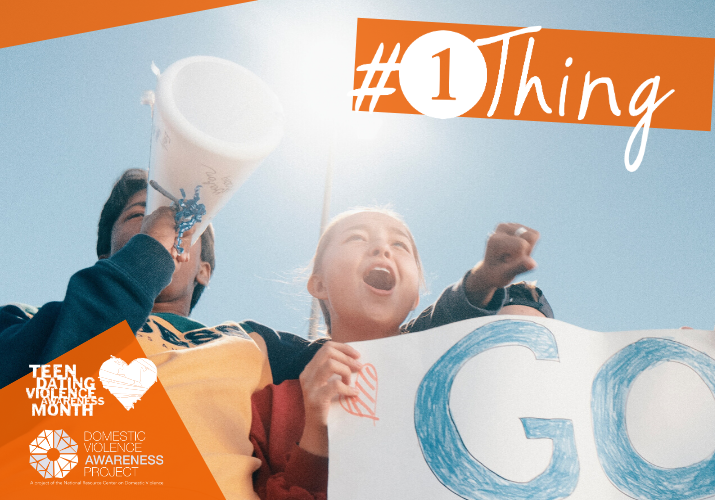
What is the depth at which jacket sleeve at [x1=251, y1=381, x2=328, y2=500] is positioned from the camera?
1.04m

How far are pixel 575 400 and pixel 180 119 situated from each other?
911 millimetres

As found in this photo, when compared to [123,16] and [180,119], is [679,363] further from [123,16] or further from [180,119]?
[123,16]

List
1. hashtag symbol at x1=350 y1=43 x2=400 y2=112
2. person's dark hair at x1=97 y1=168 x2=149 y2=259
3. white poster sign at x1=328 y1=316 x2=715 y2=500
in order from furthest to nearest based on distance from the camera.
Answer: hashtag symbol at x1=350 y1=43 x2=400 y2=112 < person's dark hair at x1=97 y1=168 x2=149 y2=259 < white poster sign at x1=328 y1=316 x2=715 y2=500

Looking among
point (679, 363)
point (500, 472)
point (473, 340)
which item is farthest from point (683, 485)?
point (473, 340)

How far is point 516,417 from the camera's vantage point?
41.5 inches

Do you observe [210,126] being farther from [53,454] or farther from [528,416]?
[528,416]

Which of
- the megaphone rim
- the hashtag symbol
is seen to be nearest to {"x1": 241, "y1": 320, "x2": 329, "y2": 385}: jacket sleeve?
the megaphone rim

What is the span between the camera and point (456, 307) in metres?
1.25

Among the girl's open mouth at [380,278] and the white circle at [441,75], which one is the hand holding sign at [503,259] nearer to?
the girl's open mouth at [380,278]

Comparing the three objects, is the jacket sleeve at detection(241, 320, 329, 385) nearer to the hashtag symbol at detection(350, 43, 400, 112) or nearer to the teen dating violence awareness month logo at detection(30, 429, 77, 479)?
the teen dating violence awareness month logo at detection(30, 429, 77, 479)

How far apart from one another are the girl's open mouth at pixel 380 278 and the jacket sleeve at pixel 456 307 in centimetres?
13

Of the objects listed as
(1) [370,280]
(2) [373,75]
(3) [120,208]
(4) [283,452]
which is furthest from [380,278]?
(2) [373,75]

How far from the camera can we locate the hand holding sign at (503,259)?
1121mm

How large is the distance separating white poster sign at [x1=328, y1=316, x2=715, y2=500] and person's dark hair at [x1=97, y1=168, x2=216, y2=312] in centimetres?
77
